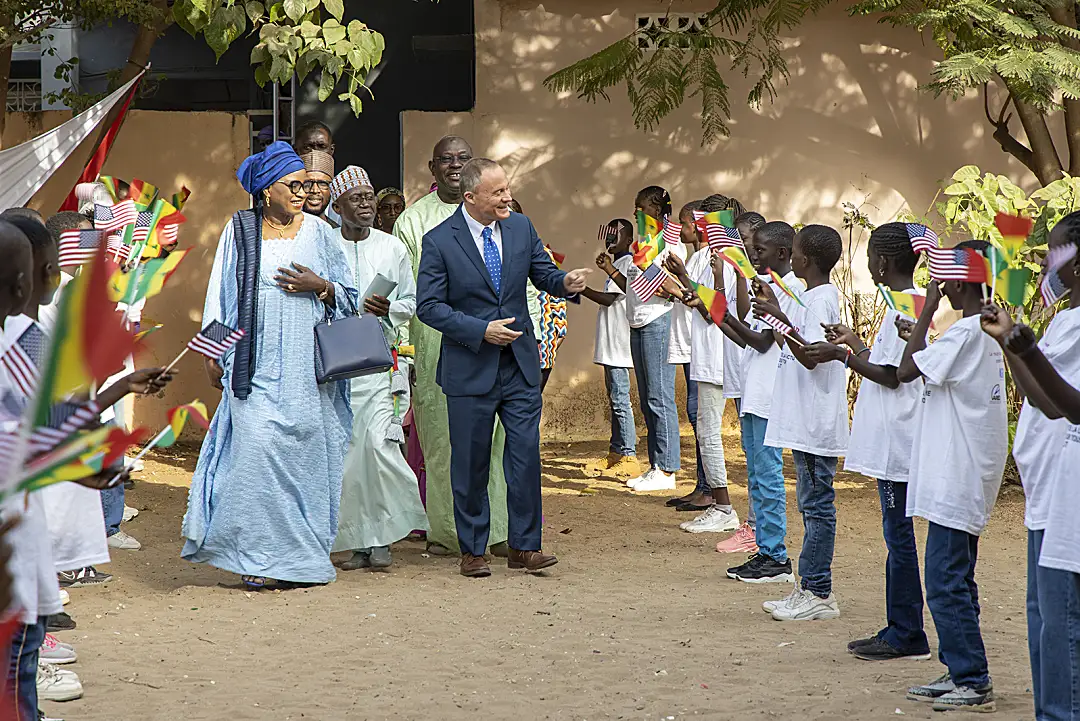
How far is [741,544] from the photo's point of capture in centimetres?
739

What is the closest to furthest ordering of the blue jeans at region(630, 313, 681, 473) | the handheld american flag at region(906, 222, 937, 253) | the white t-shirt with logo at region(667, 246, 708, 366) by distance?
the handheld american flag at region(906, 222, 937, 253)
the white t-shirt with logo at region(667, 246, 708, 366)
the blue jeans at region(630, 313, 681, 473)

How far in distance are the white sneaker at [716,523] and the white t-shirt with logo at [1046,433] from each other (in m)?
4.18

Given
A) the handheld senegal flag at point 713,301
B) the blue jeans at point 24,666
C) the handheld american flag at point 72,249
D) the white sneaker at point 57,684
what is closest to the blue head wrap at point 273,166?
the handheld american flag at point 72,249

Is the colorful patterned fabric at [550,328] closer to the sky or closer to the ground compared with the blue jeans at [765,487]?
closer to the sky

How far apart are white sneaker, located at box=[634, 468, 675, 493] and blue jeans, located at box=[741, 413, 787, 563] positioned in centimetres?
271

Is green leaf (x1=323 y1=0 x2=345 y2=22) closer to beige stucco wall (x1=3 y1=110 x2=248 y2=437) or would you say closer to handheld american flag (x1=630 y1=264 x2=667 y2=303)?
handheld american flag (x1=630 y1=264 x2=667 y2=303)

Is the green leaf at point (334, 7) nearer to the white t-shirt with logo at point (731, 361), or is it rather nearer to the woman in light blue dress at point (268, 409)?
the woman in light blue dress at point (268, 409)

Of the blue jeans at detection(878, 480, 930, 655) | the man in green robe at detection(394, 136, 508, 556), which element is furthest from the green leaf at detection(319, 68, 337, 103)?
the blue jeans at detection(878, 480, 930, 655)

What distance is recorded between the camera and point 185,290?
11023mm

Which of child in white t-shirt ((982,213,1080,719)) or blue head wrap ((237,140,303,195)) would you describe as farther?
blue head wrap ((237,140,303,195))

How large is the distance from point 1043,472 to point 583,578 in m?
3.43

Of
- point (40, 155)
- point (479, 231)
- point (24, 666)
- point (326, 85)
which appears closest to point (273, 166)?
point (326, 85)

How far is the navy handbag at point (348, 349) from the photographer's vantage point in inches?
253

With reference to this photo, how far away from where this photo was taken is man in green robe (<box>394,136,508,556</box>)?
7422mm
